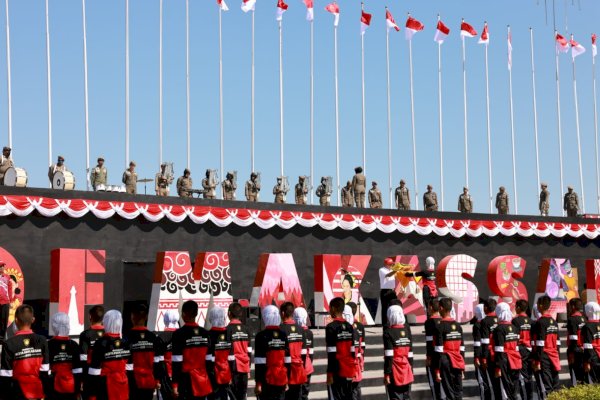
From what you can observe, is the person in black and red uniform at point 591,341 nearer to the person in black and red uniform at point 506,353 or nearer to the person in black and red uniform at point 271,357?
the person in black and red uniform at point 506,353

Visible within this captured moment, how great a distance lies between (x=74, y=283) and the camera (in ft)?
74.9

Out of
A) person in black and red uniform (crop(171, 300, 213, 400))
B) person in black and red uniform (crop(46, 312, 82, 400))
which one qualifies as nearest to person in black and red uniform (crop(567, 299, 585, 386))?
person in black and red uniform (crop(171, 300, 213, 400))

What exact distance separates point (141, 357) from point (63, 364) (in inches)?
40.5

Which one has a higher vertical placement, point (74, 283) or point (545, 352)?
point (74, 283)

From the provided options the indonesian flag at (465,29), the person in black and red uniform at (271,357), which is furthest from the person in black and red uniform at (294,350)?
A: the indonesian flag at (465,29)

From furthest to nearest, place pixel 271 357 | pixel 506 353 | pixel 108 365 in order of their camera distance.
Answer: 1. pixel 506 353
2. pixel 271 357
3. pixel 108 365

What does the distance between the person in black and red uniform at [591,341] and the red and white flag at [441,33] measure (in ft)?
74.5

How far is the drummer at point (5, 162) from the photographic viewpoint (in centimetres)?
2494

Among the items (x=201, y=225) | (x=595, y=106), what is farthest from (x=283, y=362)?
(x=595, y=106)

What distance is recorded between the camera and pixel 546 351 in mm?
16953

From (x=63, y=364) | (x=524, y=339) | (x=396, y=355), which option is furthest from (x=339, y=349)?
(x=524, y=339)

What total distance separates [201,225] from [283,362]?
14.3m

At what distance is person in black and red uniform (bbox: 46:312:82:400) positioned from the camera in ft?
39.5

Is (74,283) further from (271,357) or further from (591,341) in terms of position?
(591,341)
